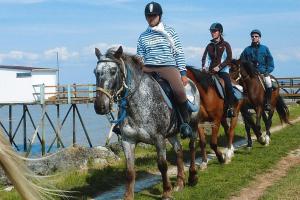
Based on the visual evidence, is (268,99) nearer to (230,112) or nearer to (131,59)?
(230,112)

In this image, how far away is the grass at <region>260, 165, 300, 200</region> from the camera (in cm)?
828

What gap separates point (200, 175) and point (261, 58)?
21.0 ft

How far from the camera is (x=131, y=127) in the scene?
756 cm

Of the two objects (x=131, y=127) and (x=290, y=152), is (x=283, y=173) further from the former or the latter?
(x=131, y=127)

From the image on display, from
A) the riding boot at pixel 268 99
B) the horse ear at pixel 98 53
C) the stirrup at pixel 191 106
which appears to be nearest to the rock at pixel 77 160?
the stirrup at pixel 191 106

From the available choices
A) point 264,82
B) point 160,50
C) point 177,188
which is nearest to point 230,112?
point 264,82

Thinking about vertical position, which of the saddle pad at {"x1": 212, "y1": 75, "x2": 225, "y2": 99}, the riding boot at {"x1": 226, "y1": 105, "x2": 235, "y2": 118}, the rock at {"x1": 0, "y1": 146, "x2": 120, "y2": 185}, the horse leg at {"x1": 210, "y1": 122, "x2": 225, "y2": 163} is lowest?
the rock at {"x1": 0, "y1": 146, "x2": 120, "y2": 185}

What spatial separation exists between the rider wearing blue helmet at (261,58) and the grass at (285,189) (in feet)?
19.4

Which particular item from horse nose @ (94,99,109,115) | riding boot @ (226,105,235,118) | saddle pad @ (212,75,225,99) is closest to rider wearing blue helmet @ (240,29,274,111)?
riding boot @ (226,105,235,118)

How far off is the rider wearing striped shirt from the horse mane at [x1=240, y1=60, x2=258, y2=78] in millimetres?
6675

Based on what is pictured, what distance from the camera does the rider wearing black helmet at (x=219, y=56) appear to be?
11.9 metres

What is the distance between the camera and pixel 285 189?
28.8 ft

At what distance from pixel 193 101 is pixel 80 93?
35.0 metres

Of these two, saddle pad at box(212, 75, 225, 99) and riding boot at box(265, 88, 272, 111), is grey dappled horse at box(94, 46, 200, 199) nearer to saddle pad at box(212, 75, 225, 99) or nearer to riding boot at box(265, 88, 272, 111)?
saddle pad at box(212, 75, 225, 99)
